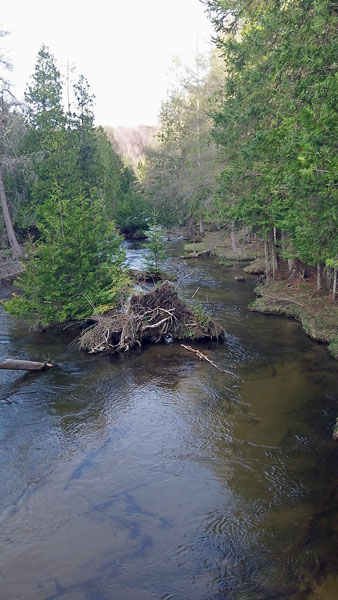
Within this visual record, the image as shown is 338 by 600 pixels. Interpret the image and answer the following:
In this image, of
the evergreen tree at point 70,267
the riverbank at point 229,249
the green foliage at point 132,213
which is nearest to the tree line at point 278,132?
the riverbank at point 229,249

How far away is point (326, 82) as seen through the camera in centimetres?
1119

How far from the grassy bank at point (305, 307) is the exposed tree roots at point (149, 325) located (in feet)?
11.9

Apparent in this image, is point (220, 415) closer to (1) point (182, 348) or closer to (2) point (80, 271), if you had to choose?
(1) point (182, 348)

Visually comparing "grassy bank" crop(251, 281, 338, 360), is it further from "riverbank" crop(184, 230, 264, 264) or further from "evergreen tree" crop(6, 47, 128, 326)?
"riverbank" crop(184, 230, 264, 264)

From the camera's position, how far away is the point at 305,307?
64.4 feet

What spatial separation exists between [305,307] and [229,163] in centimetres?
832

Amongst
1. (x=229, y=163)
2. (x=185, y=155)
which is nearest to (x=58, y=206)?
(x=229, y=163)

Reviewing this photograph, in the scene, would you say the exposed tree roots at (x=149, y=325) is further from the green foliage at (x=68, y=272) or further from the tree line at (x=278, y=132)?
the tree line at (x=278, y=132)

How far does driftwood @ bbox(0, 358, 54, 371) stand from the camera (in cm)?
1358

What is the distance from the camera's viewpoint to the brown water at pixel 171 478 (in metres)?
7.24

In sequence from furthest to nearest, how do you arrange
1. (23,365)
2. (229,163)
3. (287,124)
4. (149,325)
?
1. (229,163)
2. (149,325)
3. (23,365)
4. (287,124)

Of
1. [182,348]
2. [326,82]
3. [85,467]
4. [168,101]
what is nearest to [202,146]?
[168,101]

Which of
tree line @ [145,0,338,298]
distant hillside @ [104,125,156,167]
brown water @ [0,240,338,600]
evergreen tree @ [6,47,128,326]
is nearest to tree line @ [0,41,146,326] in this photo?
evergreen tree @ [6,47,128,326]

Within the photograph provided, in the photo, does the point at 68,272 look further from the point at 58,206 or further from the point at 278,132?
the point at 278,132
